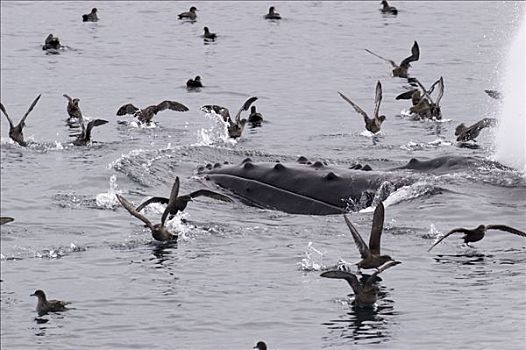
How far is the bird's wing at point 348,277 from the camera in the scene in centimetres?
1614

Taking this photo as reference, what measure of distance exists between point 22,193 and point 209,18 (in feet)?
91.1

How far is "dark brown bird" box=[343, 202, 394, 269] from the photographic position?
55.8 feet

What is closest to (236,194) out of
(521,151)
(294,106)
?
(521,151)

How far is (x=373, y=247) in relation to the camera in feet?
56.8

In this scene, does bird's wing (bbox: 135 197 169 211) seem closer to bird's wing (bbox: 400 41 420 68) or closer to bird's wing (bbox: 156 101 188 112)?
bird's wing (bbox: 156 101 188 112)

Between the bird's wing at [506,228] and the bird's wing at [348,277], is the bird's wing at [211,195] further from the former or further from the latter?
the bird's wing at [506,228]

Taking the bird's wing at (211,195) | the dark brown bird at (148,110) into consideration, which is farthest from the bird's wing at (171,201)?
the dark brown bird at (148,110)

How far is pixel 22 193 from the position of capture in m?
22.5

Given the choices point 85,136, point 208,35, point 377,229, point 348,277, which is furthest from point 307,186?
point 208,35

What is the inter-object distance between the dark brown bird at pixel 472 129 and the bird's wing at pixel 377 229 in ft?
30.6

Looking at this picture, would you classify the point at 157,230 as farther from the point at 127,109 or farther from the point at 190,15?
the point at 190,15

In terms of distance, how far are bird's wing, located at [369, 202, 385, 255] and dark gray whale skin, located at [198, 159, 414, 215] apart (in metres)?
2.18

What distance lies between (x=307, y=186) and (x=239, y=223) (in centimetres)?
93

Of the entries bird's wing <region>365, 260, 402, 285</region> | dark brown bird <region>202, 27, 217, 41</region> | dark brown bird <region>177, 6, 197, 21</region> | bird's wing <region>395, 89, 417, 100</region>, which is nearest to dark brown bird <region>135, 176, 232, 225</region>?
bird's wing <region>365, 260, 402, 285</region>
